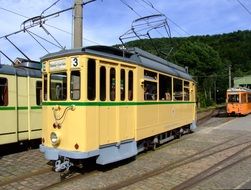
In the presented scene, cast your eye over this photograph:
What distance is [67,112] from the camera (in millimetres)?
9648

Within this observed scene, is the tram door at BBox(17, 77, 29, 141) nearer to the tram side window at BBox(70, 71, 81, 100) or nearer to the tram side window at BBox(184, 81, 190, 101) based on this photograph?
the tram side window at BBox(70, 71, 81, 100)

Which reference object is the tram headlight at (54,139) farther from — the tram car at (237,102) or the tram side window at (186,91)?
the tram car at (237,102)

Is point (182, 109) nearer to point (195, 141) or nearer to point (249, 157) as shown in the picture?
point (195, 141)

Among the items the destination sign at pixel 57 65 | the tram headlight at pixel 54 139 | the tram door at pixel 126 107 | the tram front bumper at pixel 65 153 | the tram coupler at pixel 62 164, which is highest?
the destination sign at pixel 57 65

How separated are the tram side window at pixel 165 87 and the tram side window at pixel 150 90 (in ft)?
2.09

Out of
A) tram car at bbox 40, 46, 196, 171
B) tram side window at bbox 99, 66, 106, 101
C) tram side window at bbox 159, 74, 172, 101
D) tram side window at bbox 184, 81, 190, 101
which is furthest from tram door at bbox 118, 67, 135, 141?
tram side window at bbox 184, 81, 190, 101

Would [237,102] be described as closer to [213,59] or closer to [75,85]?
[75,85]

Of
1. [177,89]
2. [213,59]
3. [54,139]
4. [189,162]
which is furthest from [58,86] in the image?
[213,59]

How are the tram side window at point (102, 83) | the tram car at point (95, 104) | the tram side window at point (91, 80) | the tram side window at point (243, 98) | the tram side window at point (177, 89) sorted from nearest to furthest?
the tram car at point (95, 104) < the tram side window at point (91, 80) < the tram side window at point (102, 83) < the tram side window at point (177, 89) < the tram side window at point (243, 98)

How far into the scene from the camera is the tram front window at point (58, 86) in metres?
9.86

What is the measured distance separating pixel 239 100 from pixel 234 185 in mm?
30056

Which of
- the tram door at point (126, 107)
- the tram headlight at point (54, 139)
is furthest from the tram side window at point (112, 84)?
the tram headlight at point (54, 139)

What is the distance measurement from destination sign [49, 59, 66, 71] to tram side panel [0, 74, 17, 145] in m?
3.35

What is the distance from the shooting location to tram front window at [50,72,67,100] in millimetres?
9859
